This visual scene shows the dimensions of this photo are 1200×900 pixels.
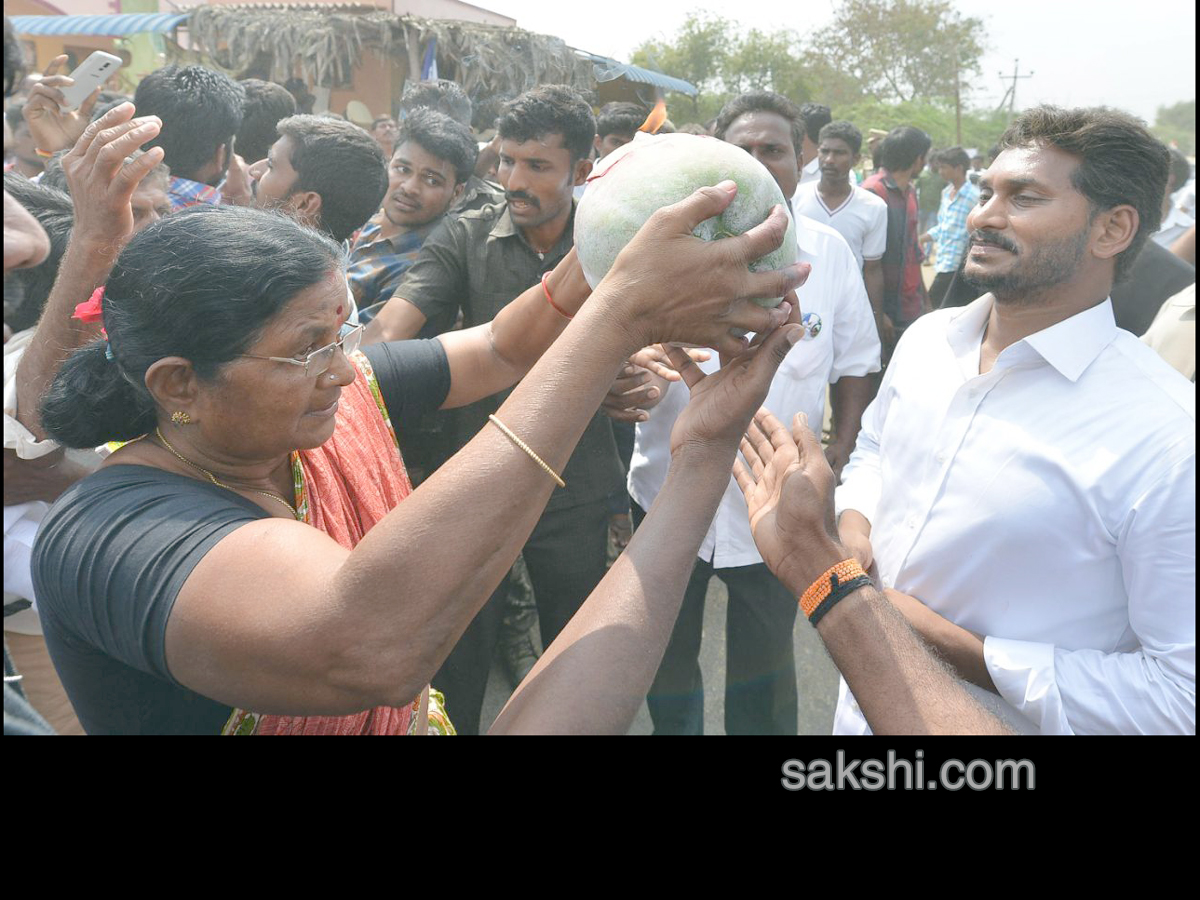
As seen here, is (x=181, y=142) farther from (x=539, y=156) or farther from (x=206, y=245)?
(x=206, y=245)

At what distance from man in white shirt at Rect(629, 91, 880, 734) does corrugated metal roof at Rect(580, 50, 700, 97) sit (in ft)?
7.44

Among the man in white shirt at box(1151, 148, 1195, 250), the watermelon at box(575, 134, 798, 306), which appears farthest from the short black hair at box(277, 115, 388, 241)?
the man in white shirt at box(1151, 148, 1195, 250)

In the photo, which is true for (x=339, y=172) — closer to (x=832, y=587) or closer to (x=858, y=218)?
(x=832, y=587)

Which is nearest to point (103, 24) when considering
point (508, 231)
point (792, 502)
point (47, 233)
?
point (508, 231)

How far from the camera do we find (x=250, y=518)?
4.33 ft

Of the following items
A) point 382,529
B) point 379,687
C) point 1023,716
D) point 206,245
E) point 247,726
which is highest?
point 206,245

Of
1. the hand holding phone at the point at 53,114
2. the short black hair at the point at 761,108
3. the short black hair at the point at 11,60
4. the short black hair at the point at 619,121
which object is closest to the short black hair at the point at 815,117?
the short black hair at the point at 619,121

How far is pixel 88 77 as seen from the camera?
9.96ft

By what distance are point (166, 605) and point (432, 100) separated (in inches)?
186

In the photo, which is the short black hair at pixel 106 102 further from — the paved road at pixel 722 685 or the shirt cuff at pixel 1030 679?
the shirt cuff at pixel 1030 679

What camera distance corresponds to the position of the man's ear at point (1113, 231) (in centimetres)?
189

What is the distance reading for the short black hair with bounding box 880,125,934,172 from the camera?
662 cm

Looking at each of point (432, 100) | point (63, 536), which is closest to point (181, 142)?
point (432, 100)

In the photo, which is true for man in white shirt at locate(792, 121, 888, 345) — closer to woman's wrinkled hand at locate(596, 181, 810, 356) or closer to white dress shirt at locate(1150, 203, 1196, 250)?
white dress shirt at locate(1150, 203, 1196, 250)
